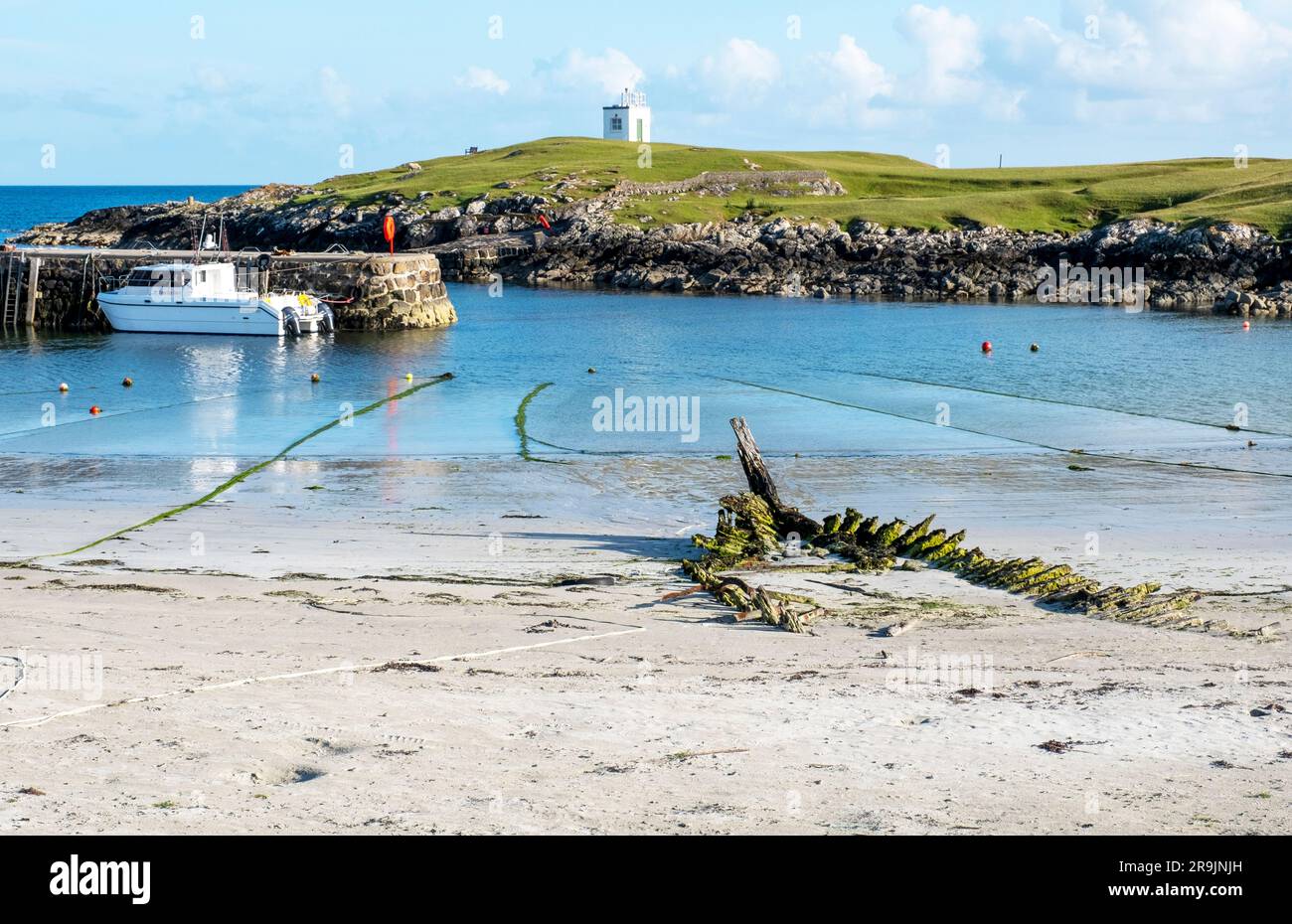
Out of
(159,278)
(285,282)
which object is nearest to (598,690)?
(159,278)

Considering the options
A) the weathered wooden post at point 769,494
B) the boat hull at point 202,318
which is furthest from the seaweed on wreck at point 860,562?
the boat hull at point 202,318

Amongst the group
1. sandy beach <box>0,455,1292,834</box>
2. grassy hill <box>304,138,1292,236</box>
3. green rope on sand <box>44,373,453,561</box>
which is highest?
grassy hill <box>304,138,1292,236</box>

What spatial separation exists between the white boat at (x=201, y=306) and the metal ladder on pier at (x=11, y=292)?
6.98m

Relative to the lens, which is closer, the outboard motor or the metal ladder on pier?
the outboard motor

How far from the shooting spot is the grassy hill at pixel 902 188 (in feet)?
307

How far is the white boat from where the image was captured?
58.0 metres

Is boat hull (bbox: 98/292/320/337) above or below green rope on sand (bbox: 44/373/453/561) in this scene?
above

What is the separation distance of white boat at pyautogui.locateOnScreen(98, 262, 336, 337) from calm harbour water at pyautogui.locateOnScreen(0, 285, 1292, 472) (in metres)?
1.35

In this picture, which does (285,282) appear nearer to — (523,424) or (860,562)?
(523,424)

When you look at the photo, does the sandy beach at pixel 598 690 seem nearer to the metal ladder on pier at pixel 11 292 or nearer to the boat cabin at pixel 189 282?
the boat cabin at pixel 189 282

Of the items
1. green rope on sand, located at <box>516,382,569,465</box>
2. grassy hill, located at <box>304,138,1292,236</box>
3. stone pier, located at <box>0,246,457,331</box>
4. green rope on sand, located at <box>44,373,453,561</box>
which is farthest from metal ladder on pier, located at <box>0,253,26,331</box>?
grassy hill, located at <box>304,138,1292,236</box>

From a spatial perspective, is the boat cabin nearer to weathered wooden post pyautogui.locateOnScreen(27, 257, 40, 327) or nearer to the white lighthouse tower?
weathered wooden post pyautogui.locateOnScreen(27, 257, 40, 327)
